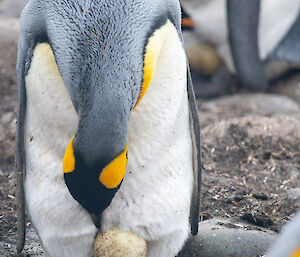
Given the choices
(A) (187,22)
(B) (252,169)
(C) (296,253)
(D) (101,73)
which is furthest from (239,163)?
(A) (187,22)

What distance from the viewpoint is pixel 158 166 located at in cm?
244

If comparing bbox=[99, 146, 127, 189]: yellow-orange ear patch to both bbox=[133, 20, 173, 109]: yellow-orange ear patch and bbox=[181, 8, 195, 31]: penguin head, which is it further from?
bbox=[181, 8, 195, 31]: penguin head

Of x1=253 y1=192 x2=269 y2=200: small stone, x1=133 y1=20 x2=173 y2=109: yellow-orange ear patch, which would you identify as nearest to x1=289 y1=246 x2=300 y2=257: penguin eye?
x1=133 y1=20 x2=173 y2=109: yellow-orange ear patch

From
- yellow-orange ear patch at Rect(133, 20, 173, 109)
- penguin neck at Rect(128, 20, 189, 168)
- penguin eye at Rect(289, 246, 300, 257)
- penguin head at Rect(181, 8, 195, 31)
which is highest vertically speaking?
penguin eye at Rect(289, 246, 300, 257)

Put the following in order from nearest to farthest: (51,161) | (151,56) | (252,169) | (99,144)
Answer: (99,144)
(151,56)
(51,161)
(252,169)

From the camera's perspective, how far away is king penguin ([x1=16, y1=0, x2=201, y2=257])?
2123 mm

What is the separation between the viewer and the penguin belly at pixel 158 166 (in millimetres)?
2379

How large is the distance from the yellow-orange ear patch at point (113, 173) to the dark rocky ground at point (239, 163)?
35.2 inches

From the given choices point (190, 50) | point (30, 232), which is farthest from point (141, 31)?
point (190, 50)

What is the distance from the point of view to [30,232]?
292 cm

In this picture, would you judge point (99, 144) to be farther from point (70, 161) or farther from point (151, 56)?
point (151, 56)

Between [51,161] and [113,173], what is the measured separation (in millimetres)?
492

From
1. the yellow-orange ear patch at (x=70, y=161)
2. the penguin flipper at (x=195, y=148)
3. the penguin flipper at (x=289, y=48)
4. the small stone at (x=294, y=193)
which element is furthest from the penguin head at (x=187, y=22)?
the yellow-orange ear patch at (x=70, y=161)

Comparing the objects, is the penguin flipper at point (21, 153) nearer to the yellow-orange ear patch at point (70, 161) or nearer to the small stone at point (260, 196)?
the yellow-orange ear patch at point (70, 161)
